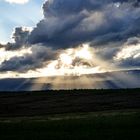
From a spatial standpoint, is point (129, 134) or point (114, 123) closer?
point (129, 134)

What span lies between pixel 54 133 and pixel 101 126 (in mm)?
8847

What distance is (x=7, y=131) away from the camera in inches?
2121

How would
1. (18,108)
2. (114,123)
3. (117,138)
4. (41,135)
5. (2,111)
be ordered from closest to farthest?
(117,138), (41,135), (114,123), (2,111), (18,108)

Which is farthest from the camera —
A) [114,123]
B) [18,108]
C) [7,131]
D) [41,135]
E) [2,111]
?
[18,108]

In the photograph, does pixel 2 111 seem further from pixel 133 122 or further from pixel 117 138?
pixel 117 138

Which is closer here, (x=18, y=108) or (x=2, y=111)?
(x=2, y=111)

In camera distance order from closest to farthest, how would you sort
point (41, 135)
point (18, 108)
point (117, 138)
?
1. point (117, 138)
2. point (41, 135)
3. point (18, 108)

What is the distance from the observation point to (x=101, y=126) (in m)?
55.1

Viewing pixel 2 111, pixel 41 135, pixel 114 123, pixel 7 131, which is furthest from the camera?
pixel 2 111

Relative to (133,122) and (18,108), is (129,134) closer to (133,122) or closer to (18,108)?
(133,122)

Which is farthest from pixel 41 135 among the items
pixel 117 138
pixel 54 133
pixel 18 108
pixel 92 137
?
pixel 18 108

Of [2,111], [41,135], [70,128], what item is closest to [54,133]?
[41,135]

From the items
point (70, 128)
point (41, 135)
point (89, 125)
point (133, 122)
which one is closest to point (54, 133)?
point (41, 135)

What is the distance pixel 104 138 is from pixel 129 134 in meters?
3.72
